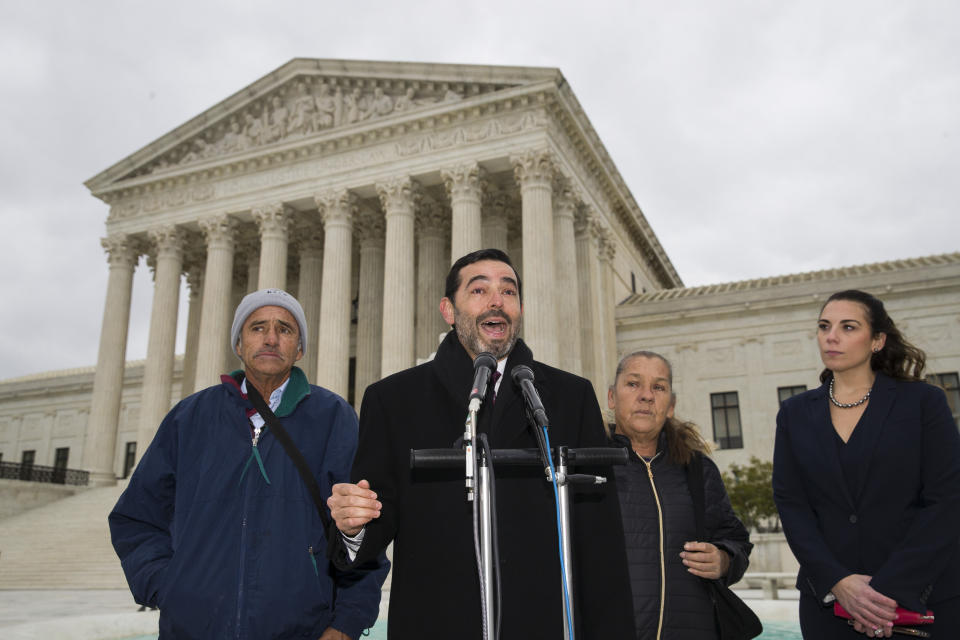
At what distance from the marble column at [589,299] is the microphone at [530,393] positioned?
2722 cm

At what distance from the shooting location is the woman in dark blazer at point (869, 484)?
12.5 feet

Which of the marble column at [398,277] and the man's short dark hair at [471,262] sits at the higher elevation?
the marble column at [398,277]

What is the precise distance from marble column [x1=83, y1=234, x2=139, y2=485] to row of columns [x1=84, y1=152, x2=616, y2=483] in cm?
6

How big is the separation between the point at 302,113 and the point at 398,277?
10264 millimetres

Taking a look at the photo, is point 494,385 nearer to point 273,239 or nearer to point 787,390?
point 273,239

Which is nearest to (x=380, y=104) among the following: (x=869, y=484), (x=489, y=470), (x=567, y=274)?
(x=567, y=274)

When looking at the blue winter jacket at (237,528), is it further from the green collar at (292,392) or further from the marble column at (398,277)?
the marble column at (398,277)

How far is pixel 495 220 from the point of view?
32156 mm

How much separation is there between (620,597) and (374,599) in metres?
1.40

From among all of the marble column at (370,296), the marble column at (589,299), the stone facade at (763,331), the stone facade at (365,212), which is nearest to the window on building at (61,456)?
the stone facade at (365,212)

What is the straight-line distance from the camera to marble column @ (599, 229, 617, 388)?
32.7 m

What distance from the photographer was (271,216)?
32156mm

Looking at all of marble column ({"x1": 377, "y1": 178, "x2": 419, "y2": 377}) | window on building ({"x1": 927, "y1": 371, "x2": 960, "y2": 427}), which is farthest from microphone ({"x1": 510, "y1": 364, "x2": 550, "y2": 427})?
window on building ({"x1": 927, "y1": 371, "x2": 960, "y2": 427})

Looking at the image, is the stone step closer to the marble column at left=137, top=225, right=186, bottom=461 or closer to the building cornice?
the marble column at left=137, top=225, right=186, bottom=461
